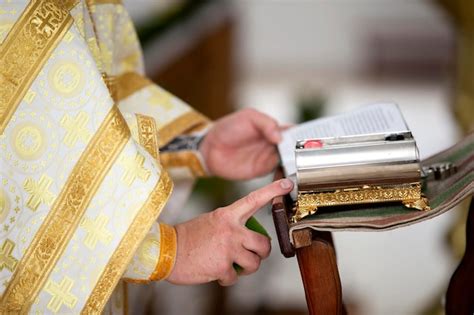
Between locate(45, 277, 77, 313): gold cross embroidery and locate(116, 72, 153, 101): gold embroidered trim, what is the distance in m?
0.49

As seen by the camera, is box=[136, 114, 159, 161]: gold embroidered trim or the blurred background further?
the blurred background

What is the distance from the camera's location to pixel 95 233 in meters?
1.23

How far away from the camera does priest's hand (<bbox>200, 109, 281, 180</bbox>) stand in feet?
5.32

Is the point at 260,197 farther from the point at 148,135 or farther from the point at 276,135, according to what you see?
the point at 276,135

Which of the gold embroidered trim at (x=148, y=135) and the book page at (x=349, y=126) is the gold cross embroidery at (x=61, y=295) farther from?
the book page at (x=349, y=126)

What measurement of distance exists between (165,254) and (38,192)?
0.62 ft

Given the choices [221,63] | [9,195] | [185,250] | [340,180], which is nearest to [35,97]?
[9,195]

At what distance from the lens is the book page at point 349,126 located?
51.7 inches

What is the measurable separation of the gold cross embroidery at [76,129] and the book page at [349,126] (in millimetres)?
277

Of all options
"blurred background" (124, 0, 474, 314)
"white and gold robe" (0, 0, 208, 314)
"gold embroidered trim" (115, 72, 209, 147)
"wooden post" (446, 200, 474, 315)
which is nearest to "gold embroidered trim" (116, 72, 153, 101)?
"gold embroidered trim" (115, 72, 209, 147)

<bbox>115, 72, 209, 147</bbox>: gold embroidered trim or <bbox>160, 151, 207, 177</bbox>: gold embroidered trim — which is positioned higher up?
<bbox>115, 72, 209, 147</bbox>: gold embroidered trim

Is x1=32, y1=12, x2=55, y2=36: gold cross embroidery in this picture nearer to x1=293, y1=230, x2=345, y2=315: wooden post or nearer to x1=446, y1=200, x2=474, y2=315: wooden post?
x1=293, y1=230, x2=345, y2=315: wooden post

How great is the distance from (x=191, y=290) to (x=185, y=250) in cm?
194

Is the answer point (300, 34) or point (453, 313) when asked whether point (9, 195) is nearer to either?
point (453, 313)
